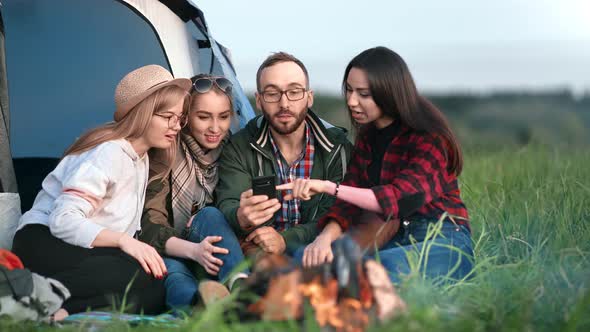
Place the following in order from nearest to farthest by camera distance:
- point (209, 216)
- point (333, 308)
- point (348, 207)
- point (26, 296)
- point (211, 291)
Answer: point (333, 308), point (26, 296), point (211, 291), point (348, 207), point (209, 216)

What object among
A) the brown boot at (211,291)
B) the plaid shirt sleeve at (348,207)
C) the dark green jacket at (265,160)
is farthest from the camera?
the dark green jacket at (265,160)

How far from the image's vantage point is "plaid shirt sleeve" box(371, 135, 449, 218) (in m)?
3.08

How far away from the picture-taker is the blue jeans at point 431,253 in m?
3.09

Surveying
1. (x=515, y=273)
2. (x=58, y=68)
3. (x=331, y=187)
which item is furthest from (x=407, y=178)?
(x=58, y=68)

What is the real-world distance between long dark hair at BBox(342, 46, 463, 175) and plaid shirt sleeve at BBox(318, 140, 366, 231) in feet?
0.93

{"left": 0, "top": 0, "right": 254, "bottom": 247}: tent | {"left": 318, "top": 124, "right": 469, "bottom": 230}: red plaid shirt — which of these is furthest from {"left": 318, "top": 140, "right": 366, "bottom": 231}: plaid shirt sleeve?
{"left": 0, "top": 0, "right": 254, "bottom": 247}: tent

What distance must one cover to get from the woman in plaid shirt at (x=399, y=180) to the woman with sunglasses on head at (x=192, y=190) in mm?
527

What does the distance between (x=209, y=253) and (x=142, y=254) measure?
11.8 inches

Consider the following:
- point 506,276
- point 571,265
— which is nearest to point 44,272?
point 506,276

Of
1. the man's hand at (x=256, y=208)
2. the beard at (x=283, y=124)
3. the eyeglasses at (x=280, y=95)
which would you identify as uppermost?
the eyeglasses at (x=280, y=95)

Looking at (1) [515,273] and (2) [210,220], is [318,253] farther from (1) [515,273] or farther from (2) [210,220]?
(1) [515,273]

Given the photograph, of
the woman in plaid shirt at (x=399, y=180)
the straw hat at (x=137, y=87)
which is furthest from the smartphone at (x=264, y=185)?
the straw hat at (x=137, y=87)

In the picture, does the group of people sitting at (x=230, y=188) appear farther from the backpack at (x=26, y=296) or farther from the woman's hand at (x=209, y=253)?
the backpack at (x=26, y=296)

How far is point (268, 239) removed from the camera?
343 centimetres
